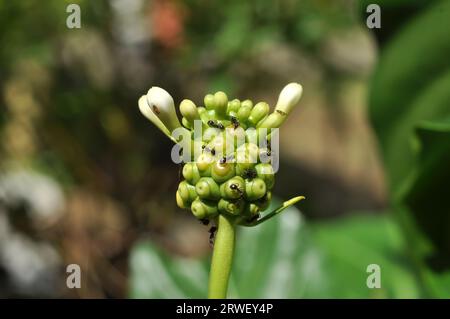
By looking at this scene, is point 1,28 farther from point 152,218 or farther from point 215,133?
point 215,133

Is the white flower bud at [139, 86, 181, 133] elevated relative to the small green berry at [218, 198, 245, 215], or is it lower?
elevated

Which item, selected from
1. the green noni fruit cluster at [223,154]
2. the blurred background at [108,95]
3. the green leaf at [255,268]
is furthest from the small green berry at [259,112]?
the blurred background at [108,95]

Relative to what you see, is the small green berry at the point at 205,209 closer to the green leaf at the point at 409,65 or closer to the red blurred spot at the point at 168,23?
the green leaf at the point at 409,65

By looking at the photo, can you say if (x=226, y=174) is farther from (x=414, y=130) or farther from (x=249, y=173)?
(x=414, y=130)

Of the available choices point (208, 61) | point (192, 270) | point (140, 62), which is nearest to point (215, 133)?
point (192, 270)

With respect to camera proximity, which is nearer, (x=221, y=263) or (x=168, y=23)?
(x=221, y=263)

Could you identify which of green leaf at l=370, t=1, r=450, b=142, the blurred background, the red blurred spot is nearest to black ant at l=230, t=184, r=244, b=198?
green leaf at l=370, t=1, r=450, b=142

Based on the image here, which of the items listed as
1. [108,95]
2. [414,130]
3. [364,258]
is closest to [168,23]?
[108,95]

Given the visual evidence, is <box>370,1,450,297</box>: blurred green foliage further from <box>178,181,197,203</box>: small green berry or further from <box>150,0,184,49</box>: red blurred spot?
<box>150,0,184,49</box>: red blurred spot
